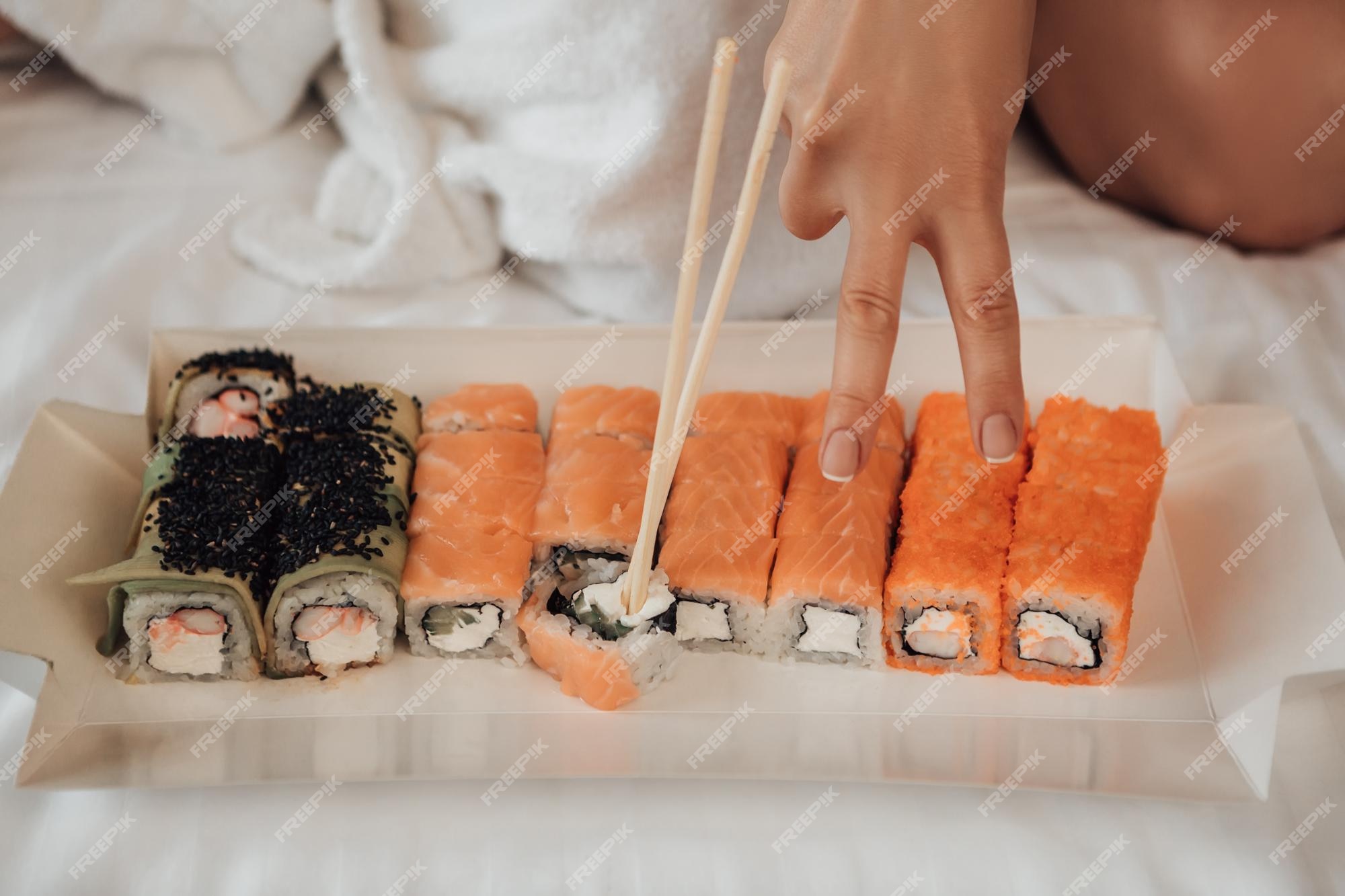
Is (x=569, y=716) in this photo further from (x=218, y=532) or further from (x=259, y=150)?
(x=259, y=150)

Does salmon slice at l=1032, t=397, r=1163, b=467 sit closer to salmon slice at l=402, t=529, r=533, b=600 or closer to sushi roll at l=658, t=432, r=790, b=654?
sushi roll at l=658, t=432, r=790, b=654

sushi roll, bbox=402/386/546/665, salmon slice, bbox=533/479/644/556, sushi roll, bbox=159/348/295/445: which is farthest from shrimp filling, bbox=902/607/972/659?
sushi roll, bbox=159/348/295/445

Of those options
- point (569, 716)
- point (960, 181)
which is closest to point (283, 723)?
point (569, 716)

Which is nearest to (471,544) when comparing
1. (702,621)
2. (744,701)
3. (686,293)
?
(702,621)

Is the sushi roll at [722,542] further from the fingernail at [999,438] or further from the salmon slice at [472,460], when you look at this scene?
the fingernail at [999,438]

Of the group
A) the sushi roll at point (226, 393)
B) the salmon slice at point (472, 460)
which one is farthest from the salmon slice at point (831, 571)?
the sushi roll at point (226, 393)
